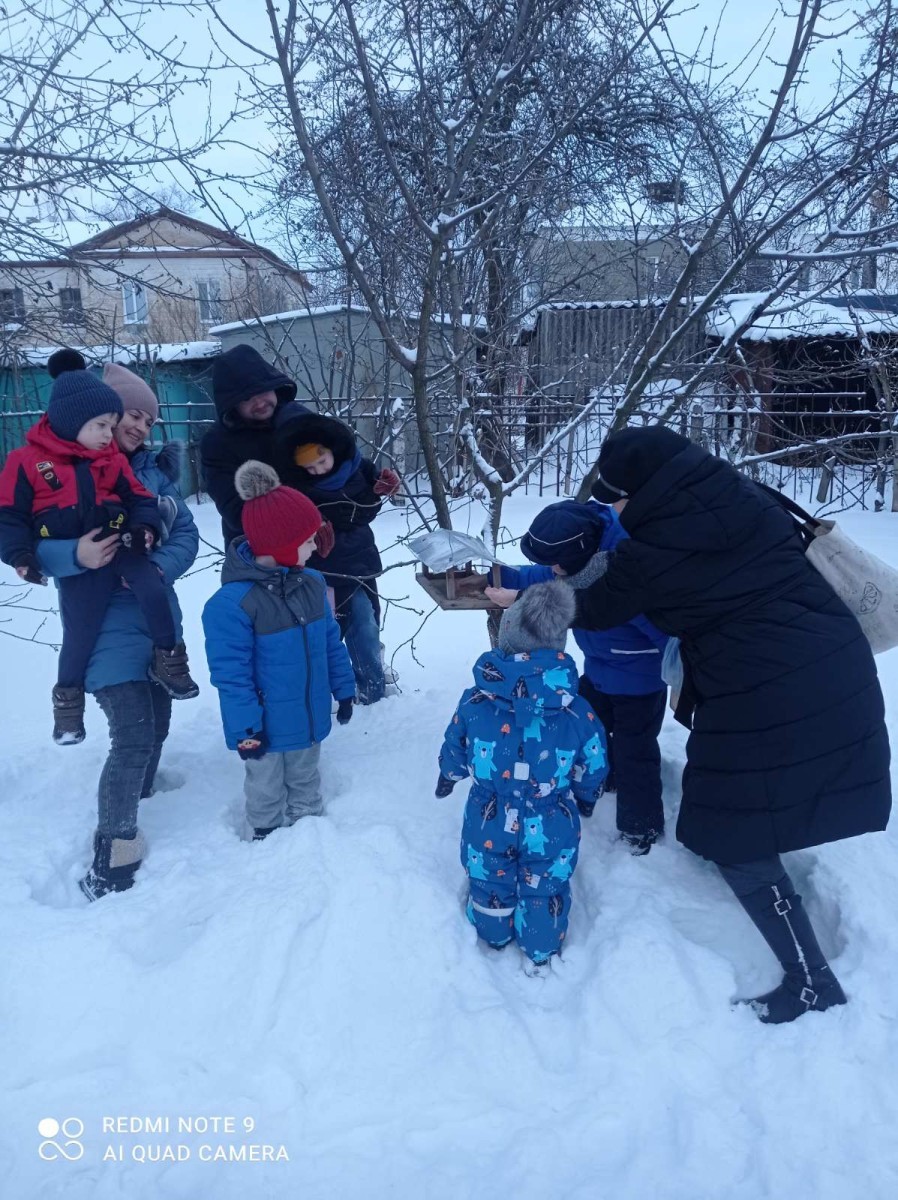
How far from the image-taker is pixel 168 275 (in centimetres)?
430

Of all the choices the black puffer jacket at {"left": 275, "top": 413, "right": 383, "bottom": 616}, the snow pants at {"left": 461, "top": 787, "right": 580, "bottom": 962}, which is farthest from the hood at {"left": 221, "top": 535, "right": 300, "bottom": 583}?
the snow pants at {"left": 461, "top": 787, "right": 580, "bottom": 962}

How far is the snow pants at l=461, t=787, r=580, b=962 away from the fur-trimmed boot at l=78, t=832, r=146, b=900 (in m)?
1.23

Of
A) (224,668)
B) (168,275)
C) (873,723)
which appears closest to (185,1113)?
(224,668)

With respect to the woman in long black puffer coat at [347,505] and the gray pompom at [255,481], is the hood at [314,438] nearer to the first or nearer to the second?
the woman in long black puffer coat at [347,505]

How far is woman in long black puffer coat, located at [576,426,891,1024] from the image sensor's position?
2.20m

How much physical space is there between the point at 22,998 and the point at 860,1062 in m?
2.32

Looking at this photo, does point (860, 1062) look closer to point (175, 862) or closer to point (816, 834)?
point (816, 834)

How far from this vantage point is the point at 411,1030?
2.29 metres

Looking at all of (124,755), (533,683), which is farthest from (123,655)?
(533,683)

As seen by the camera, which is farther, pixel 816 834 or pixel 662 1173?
pixel 816 834

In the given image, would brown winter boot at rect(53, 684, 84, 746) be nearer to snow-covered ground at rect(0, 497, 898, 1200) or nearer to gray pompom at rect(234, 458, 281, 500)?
snow-covered ground at rect(0, 497, 898, 1200)

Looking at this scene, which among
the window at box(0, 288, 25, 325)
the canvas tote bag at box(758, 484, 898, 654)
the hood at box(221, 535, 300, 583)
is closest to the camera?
the canvas tote bag at box(758, 484, 898, 654)

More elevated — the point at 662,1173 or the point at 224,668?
the point at 224,668

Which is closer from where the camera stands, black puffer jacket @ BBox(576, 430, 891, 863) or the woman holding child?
black puffer jacket @ BBox(576, 430, 891, 863)
